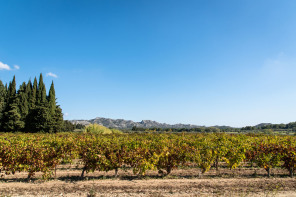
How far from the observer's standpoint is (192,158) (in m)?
10.4

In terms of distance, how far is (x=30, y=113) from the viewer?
42.0 meters

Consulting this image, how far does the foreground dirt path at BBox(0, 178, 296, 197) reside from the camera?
289 inches

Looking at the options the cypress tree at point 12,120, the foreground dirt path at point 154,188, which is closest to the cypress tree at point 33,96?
the cypress tree at point 12,120

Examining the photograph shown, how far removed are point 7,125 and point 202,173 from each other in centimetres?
4815

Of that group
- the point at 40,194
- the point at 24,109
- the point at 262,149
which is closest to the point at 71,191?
the point at 40,194

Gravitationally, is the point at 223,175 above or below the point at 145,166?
below

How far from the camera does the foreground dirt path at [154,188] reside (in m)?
7.34

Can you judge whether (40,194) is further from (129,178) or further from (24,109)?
(24,109)

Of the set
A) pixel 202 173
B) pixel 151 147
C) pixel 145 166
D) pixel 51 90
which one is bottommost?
pixel 202 173

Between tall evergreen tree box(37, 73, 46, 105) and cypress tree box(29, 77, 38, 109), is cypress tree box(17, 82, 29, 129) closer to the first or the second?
cypress tree box(29, 77, 38, 109)

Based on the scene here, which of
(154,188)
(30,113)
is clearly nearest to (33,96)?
(30,113)

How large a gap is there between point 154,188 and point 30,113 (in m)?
43.6

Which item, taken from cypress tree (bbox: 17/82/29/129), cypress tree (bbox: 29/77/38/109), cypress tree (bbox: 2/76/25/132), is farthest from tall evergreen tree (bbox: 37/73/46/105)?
cypress tree (bbox: 2/76/25/132)

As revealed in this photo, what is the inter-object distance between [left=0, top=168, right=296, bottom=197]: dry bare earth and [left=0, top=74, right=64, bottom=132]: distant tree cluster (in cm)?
3357
